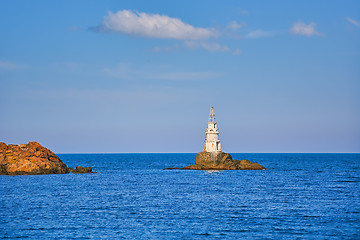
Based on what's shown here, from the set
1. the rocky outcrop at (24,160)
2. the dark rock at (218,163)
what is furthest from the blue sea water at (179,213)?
the dark rock at (218,163)

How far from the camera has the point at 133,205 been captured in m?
57.1

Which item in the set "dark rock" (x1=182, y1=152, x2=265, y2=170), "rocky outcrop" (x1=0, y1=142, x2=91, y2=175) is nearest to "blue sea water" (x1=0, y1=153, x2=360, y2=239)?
"rocky outcrop" (x1=0, y1=142, x2=91, y2=175)

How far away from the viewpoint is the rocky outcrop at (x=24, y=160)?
10525 cm

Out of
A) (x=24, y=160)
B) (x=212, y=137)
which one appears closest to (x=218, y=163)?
(x=212, y=137)

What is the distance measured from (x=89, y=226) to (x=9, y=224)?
7.35 metres

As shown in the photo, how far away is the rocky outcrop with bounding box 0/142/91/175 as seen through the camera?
105250mm

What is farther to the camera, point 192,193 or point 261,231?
point 192,193

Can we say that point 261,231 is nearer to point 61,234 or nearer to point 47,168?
point 61,234

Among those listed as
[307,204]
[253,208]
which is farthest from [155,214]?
[307,204]

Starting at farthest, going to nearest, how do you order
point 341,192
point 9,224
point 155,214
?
point 341,192 < point 155,214 < point 9,224

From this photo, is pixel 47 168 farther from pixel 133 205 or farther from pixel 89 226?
pixel 89 226

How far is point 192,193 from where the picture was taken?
71.6 meters

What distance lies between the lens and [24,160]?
10688 centimetres

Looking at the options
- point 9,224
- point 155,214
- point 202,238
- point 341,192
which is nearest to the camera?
point 202,238
